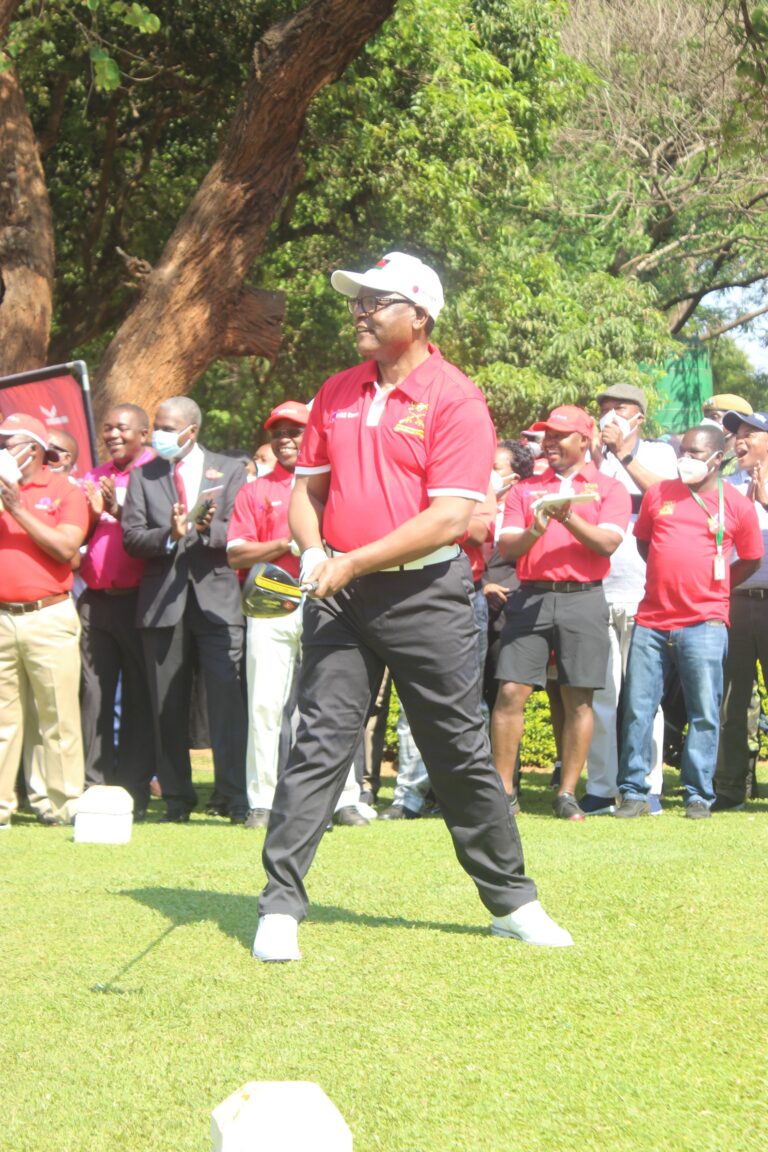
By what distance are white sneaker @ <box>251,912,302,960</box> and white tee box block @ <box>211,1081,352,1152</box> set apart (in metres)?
2.26

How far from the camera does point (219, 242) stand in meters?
13.7

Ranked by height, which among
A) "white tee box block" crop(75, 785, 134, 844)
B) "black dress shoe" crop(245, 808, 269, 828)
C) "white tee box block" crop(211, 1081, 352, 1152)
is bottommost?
"black dress shoe" crop(245, 808, 269, 828)

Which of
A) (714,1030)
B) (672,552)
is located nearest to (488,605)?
(672,552)

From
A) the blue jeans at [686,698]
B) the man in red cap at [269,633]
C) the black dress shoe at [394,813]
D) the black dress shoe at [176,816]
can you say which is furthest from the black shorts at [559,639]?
the black dress shoe at [176,816]

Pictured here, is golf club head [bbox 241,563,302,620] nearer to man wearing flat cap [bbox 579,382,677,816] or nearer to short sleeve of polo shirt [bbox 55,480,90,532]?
short sleeve of polo shirt [bbox 55,480,90,532]

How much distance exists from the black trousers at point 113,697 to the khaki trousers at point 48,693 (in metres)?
0.62

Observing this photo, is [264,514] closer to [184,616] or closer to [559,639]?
[184,616]

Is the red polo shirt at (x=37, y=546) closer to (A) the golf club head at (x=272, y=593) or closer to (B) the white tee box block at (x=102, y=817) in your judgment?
(A) the golf club head at (x=272, y=593)

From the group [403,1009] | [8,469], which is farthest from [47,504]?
[403,1009]

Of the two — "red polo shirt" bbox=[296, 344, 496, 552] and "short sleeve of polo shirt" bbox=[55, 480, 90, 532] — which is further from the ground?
"red polo shirt" bbox=[296, 344, 496, 552]

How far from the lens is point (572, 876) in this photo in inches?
270

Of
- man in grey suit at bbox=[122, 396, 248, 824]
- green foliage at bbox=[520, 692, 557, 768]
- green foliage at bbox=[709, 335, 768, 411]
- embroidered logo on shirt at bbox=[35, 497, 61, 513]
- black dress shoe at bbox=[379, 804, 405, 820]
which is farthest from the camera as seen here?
green foliage at bbox=[709, 335, 768, 411]

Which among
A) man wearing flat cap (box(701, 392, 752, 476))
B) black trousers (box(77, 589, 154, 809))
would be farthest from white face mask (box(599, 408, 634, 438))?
black trousers (box(77, 589, 154, 809))

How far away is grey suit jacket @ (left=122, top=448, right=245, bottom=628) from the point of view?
31.8ft
